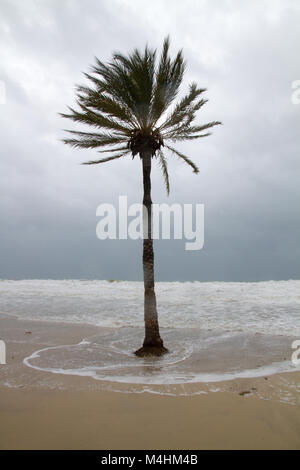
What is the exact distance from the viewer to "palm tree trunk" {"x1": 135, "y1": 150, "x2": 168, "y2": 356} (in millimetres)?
9250

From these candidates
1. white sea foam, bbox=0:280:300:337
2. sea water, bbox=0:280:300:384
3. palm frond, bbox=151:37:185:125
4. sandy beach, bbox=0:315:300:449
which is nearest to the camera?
sandy beach, bbox=0:315:300:449

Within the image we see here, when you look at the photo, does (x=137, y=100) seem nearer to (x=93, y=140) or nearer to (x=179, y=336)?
(x=93, y=140)

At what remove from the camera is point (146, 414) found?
4.61 m

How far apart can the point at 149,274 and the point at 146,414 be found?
16.5ft

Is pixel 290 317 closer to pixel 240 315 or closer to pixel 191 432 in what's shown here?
pixel 240 315

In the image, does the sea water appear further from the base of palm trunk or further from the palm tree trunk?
the palm tree trunk

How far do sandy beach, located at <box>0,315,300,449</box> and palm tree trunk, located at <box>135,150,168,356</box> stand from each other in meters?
3.08

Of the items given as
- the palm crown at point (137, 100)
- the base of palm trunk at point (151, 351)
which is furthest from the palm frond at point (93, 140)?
the base of palm trunk at point (151, 351)

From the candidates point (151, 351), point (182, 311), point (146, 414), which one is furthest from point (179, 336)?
point (146, 414)

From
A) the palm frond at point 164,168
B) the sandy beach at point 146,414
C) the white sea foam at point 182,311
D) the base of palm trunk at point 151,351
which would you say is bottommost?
the white sea foam at point 182,311

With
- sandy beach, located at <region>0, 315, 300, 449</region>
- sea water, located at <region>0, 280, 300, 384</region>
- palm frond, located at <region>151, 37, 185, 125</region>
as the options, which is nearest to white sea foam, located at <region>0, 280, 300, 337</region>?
sea water, located at <region>0, 280, 300, 384</region>

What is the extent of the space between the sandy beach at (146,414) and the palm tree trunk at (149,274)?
121 inches

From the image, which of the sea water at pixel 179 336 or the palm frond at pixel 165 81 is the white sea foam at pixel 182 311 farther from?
the palm frond at pixel 165 81

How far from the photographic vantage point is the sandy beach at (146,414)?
3.88 meters
